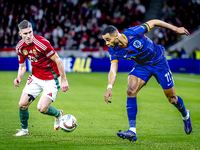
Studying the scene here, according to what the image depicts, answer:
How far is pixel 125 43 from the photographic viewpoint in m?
5.16

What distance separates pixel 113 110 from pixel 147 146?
3259 millimetres

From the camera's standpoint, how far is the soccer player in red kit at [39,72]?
5289mm

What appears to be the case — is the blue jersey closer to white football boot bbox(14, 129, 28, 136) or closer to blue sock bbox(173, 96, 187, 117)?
blue sock bbox(173, 96, 187, 117)

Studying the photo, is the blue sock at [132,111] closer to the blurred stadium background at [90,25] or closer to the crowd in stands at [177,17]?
the blurred stadium background at [90,25]

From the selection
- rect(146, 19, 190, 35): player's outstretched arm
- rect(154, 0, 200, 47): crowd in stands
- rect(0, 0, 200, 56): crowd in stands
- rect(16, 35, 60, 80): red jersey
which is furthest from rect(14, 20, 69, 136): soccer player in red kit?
rect(154, 0, 200, 47): crowd in stands

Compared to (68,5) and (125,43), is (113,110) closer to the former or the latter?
(125,43)

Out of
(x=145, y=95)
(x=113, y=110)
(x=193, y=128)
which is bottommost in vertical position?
(x=145, y=95)

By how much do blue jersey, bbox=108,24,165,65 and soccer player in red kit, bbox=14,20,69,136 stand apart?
111 centimetres

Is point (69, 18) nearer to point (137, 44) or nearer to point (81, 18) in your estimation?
point (81, 18)

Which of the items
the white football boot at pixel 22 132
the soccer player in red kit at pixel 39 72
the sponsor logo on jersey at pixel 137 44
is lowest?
the white football boot at pixel 22 132

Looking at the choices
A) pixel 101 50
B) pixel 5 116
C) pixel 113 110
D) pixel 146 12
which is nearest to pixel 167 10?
pixel 146 12

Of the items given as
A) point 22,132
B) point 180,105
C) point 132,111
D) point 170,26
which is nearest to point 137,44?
point 170,26

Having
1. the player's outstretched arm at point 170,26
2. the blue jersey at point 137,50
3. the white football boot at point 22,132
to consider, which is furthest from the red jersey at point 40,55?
the player's outstretched arm at point 170,26

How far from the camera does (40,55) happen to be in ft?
17.8
